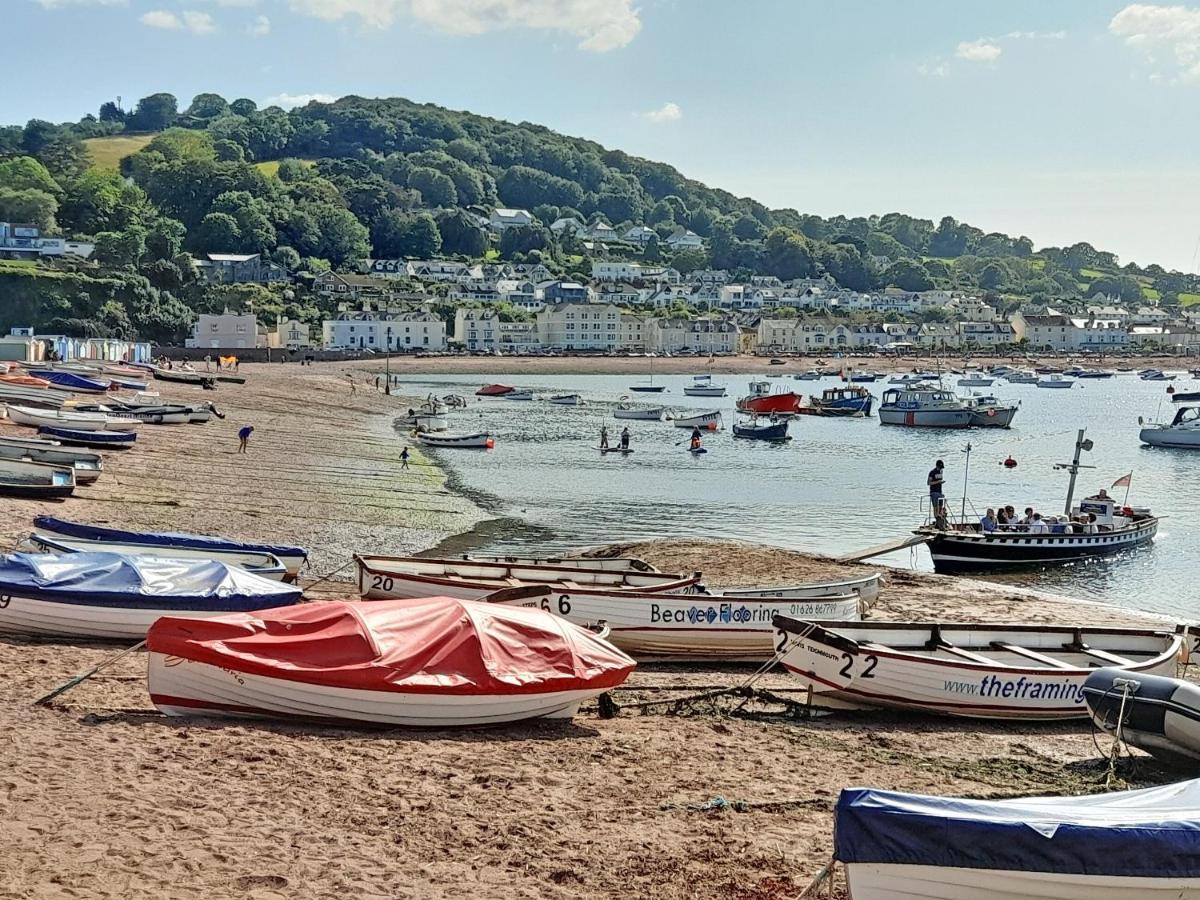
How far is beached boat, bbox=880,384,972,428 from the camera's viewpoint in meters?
80.3

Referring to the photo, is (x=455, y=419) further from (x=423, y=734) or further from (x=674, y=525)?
(x=423, y=734)

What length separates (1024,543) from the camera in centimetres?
2955

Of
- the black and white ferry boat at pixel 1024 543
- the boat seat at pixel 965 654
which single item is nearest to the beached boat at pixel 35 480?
the boat seat at pixel 965 654

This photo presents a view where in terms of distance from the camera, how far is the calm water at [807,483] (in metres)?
30.9

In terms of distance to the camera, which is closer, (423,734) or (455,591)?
(423,734)

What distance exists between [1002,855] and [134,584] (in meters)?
11.5

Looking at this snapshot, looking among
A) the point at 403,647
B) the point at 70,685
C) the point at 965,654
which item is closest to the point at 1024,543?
the point at 965,654

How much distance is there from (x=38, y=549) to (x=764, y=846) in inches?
523

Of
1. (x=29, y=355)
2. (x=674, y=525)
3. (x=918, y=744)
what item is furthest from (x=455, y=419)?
(x=918, y=744)

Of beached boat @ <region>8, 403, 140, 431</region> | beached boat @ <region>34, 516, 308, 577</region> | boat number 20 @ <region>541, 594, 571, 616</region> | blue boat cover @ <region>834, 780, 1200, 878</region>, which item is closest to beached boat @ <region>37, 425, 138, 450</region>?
beached boat @ <region>8, 403, 140, 431</region>

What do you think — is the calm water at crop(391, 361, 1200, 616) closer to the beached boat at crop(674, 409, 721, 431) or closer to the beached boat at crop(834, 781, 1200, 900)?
the beached boat at crop(674, 409, 721, 431)

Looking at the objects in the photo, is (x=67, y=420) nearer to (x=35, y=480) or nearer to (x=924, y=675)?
(x=35, y=480)

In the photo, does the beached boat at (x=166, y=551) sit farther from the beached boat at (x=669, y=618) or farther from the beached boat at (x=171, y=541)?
the beached boat at (x=669, y=618)

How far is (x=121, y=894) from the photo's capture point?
26.0ft
